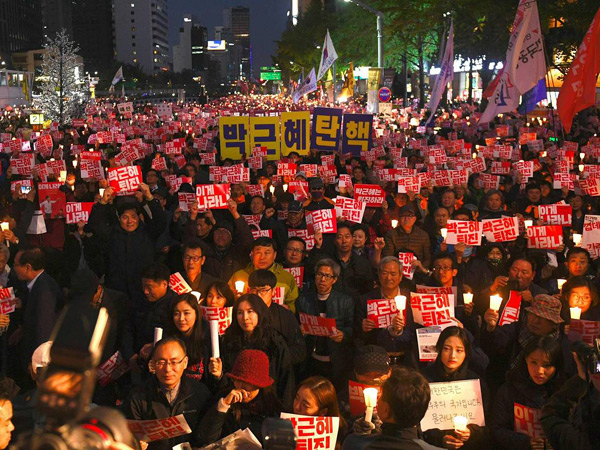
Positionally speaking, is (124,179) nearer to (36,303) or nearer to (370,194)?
(370,194)

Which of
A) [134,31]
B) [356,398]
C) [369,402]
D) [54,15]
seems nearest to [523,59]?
[356,398]

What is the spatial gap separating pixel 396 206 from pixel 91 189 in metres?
4.81

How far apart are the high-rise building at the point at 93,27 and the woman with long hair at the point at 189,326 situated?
16919cm

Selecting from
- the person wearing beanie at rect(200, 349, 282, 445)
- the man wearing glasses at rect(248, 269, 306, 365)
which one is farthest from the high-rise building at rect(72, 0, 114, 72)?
the person wearing beanie at rect(200, 349, 282, 445)

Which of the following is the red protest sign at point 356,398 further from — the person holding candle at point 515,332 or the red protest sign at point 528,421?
the person holding candle at point 515,332

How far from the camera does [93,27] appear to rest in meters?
168

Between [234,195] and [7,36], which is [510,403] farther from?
[7,36]

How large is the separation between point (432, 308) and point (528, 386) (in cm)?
122

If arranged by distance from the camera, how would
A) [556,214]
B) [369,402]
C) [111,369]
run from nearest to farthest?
[369,402] < [111,369] < [556,214]

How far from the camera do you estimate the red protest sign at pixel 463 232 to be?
7.68 metres

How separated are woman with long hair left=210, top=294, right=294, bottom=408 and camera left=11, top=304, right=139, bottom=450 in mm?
2745

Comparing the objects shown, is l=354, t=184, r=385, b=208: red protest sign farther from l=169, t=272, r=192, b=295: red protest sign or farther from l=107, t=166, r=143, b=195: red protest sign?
l=169, t=272, r=192, b=295: red protest sign

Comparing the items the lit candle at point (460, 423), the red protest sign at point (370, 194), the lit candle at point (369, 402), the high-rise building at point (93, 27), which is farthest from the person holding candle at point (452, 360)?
the high-rise building at point (93, 27)

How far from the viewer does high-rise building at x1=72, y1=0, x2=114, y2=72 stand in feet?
546
